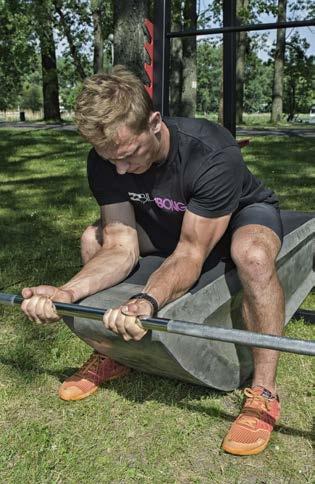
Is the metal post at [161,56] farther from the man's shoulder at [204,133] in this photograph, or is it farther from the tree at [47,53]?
the tree at [47,53]

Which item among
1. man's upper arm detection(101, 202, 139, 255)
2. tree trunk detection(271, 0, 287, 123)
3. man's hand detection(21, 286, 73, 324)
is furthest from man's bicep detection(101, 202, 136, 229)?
tree trunk detection(271, 0, 287, 123)

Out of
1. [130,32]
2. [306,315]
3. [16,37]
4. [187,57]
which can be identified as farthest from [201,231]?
[16,37]

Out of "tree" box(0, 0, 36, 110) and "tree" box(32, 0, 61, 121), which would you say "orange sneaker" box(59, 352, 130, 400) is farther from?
"tree" box(0, 0, 36, 110)

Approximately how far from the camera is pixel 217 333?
5.92 ft

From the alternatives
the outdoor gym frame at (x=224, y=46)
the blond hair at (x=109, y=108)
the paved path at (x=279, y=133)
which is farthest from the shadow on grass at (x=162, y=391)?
the paved path at (x=279, y=133)

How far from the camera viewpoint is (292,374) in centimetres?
275

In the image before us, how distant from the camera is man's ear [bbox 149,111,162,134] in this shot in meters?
2.24

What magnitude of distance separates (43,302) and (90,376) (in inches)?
25.1

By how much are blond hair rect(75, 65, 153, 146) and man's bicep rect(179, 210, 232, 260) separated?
1.38ft

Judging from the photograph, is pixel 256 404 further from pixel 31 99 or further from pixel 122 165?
pixel 31 99

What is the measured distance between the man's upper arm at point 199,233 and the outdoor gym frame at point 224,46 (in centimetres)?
125

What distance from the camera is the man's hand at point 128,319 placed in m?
1.95

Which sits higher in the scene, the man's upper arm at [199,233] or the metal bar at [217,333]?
the man's upper arm at [199,233]

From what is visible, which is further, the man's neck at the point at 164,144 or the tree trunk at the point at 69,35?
the tree trunk at the point at 69,35
